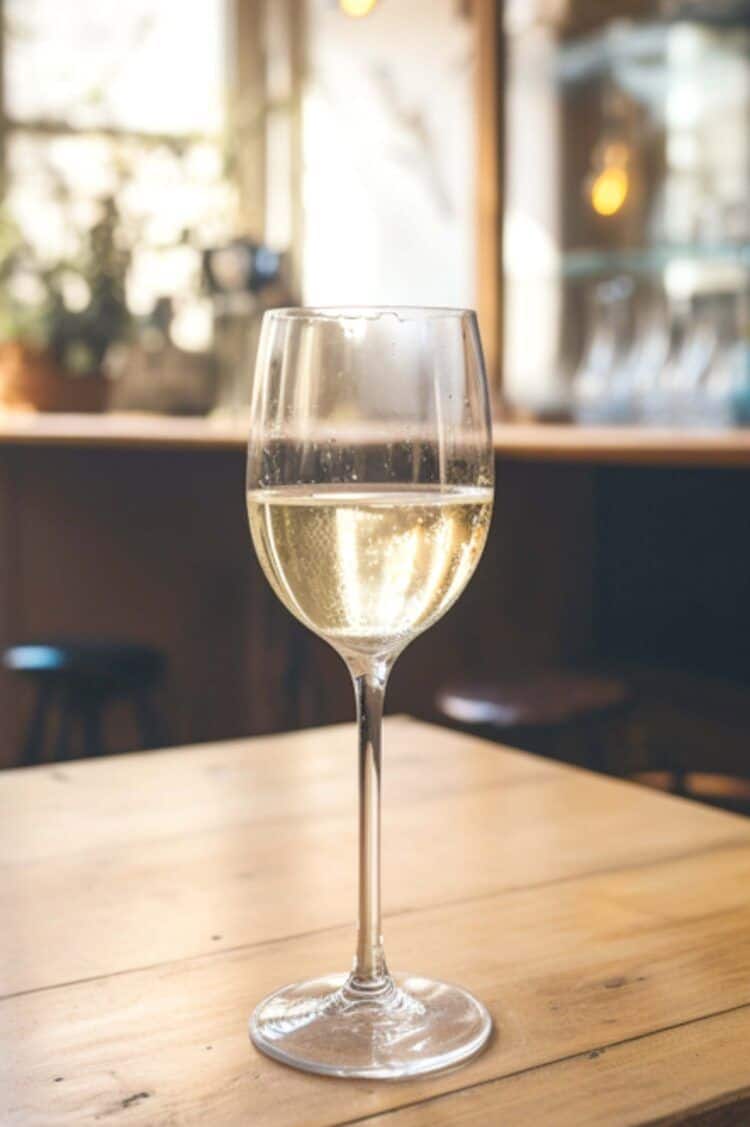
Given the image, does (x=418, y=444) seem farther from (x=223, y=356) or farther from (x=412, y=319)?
(x=223, y=356)

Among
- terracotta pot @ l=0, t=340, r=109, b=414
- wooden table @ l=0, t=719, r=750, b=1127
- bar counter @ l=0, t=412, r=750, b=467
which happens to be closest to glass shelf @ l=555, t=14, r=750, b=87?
bar counter @ l=0, t=412, r=750, b=467

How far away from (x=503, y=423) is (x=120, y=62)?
3.11 meters

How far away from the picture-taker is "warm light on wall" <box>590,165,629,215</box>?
4254mm

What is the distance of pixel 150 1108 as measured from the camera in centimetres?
56

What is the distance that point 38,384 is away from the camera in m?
4.00

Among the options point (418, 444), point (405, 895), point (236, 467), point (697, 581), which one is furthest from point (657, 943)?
point (236, 467)

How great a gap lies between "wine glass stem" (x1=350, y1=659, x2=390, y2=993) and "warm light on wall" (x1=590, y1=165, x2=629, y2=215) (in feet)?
12.5

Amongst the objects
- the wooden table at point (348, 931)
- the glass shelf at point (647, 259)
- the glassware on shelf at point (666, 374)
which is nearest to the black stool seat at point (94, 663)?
the glassware on shelf at point (666, 374)

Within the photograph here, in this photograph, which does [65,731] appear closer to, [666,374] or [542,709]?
[542,709]

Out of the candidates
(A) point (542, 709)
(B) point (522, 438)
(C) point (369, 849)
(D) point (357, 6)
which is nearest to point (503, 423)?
(D) point (357, 6)

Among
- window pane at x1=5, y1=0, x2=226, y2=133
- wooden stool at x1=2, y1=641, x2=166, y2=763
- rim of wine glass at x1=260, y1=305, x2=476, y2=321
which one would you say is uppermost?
window pane at x1=5, y1=0, x2=226, y2=133

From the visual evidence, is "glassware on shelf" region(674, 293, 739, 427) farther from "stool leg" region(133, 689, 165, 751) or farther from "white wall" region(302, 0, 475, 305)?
"stool leg" region(133, 689, 165, 751)

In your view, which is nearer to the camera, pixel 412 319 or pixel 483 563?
pixel 412 319

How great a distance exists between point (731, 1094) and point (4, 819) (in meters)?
0.52
